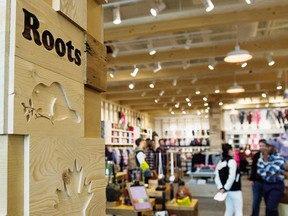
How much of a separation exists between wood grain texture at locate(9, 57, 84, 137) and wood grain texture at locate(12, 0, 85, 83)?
0.02 metres

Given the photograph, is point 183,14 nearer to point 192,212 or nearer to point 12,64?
point 192,212

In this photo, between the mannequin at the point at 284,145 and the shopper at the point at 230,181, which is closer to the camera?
the mannequin at the point at 284,145

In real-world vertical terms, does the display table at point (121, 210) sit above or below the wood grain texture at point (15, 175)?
below

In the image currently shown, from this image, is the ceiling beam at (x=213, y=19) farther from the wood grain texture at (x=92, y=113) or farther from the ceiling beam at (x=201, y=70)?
the wood grain texture at (x=92, y=113)

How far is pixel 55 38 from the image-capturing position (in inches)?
46.4

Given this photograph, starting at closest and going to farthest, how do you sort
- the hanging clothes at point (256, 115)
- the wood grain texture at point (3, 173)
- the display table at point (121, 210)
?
the wood grain texture at point (3, 173) < the display table at point (121, 210) < the hanging clothes at point (256, 115)

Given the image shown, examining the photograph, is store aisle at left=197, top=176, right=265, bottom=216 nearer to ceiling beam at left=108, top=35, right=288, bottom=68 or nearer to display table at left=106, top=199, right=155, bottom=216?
display table at left=106, top=199, right=155, bottom=216

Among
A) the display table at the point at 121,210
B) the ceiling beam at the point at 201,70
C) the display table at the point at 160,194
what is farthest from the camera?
the ceiling beam at the point at 201,70

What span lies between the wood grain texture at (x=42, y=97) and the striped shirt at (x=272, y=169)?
444 cm

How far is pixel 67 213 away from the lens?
1208 millimetres

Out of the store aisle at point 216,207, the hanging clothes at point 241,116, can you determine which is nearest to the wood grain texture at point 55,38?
the store aisle at point 216,207

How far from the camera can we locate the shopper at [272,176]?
509cm

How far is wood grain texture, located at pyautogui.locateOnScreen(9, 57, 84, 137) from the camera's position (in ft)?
3.14

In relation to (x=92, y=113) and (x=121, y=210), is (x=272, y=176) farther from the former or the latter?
(x=92, y=113)
